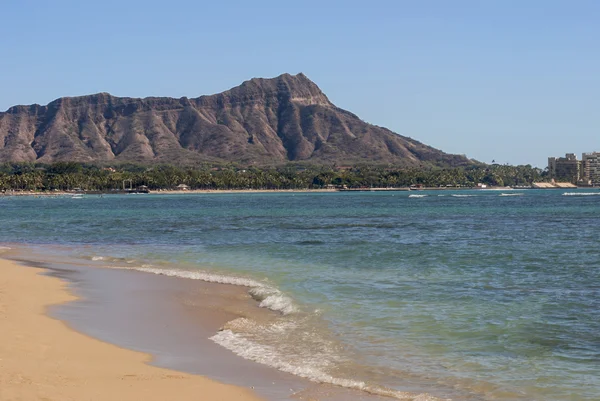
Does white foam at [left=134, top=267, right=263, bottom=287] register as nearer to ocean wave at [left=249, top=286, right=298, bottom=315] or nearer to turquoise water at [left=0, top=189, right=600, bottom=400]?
turquoise water at [left=0, top=189, right=600, bottom=400]

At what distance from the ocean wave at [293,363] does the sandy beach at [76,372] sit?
1.68 metres

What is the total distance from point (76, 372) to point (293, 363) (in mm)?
4213

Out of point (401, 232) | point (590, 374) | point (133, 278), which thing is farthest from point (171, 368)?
point (401, 232)

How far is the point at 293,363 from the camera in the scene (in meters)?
14.1

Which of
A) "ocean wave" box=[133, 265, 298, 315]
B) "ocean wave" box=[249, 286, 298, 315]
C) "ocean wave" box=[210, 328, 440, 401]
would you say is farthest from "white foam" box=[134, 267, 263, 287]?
"ocean wave" box=[210, 328, 440, 401]

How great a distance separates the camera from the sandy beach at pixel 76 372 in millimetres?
11320

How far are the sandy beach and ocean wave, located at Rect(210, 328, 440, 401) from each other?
1.68 metres

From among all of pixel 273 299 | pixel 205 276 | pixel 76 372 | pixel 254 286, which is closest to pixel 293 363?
pixel 76 372

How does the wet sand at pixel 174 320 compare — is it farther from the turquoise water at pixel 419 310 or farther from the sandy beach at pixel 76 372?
the turquoise water at pixel 419 310

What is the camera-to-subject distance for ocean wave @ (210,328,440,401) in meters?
12.2

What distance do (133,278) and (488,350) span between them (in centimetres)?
1656

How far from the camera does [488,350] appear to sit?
1504cm

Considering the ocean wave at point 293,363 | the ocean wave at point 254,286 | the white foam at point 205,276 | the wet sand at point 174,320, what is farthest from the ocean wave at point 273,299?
the ocean wave at point 293,363

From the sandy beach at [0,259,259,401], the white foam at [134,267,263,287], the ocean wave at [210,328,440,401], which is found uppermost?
the sandy beach at [0,259,259,401]
